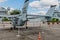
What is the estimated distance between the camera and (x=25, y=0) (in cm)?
3056

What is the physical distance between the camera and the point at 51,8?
190 ft

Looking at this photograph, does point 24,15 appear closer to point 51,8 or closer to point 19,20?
point 19,20

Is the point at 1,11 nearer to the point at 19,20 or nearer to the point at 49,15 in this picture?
the point at 49,15

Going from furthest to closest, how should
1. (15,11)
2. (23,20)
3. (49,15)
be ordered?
(15,11), (49,15), (23,20)

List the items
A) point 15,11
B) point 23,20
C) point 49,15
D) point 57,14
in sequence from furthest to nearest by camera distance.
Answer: point 57,14 → point 15,11 → point 49,15 → point 23,20

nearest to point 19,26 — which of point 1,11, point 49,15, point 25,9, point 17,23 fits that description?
point 17,23

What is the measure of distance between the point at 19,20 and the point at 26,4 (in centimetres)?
306

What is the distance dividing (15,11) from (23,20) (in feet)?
248

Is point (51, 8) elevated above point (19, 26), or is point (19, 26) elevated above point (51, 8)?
point (51, 8)

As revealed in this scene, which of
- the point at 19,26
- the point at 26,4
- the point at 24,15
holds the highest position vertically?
the point at 26,4

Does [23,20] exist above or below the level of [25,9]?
below

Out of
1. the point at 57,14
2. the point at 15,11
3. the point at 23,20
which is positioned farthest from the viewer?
the point at 57,14

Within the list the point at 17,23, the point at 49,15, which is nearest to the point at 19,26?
the point at 17,23

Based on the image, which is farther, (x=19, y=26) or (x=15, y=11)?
(x=15, y=11)
